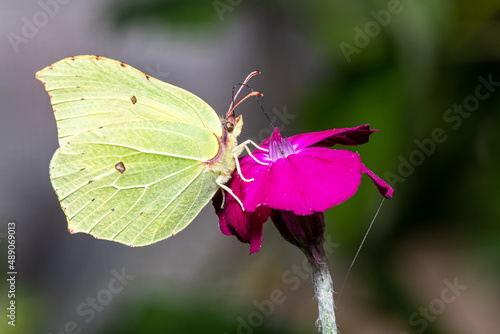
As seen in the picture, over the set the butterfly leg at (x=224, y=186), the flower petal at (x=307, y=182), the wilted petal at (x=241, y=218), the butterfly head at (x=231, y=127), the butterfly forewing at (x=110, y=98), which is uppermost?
the butterfly forewing at (x=110, y=98)

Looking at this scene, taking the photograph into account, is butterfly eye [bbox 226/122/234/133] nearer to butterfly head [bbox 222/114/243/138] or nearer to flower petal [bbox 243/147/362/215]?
butterfly head [bbox 222/114/243/138]

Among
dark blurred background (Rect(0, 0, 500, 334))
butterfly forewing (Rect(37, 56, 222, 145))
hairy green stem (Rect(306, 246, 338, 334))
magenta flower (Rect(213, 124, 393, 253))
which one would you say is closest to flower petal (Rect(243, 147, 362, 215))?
magenta flower (Rect(213, 124, 393, 253))

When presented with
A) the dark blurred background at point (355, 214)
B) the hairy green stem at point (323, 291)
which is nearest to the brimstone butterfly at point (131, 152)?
the hairy green stem at point (323, 291)

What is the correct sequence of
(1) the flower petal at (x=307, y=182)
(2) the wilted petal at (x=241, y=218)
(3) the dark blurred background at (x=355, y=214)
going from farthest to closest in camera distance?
(3) the dark blurred background at (x=355, y=214) → (2) the wilted petal at (x=241, y=218) → (1) the flower petal at (x=307, y=182)

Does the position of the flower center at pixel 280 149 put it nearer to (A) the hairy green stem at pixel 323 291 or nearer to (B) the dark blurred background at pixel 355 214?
(A) the hairy green stem at pixel 323 291

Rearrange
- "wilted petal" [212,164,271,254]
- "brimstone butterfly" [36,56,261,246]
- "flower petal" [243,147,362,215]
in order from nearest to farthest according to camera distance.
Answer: "flower petal" [243,147,362,215] < "wilted petal" [212,164,271,254] < "brimstone butterfly" [36,56,261,246]

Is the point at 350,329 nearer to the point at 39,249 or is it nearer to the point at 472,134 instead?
the point at 472,134

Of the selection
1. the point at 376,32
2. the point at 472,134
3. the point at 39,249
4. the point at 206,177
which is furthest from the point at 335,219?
the point at 39,249

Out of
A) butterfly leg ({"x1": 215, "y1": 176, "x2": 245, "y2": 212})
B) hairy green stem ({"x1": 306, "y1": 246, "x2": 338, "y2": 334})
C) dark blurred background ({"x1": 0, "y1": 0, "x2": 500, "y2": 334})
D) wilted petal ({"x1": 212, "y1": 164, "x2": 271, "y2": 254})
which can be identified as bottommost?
dark blurred background ({"x1": 0, "y1": 0, "x2": 500, "y2": 334})
